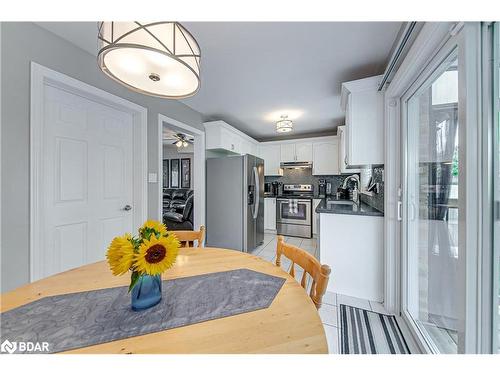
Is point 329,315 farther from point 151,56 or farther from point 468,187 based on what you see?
point 151,56

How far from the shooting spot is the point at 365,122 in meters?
1.92

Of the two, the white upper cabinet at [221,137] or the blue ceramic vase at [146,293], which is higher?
the white upper cabinet at [221,137]

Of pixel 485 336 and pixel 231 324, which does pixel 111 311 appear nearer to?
pixel 231 324

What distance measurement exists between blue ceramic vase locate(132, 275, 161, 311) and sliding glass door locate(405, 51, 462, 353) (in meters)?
1.27

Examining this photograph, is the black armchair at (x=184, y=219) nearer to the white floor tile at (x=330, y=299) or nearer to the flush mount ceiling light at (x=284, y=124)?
the flush mount ceiling light at (x=284, y=124)

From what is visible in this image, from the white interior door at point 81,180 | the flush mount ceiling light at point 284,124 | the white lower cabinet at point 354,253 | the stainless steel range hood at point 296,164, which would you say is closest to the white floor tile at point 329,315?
the white lower cabinet at point 354,253

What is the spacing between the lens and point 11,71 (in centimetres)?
130

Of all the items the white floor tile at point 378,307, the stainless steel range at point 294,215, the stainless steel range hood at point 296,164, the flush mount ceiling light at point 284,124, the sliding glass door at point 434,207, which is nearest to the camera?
the sliding glass door at point 434,207

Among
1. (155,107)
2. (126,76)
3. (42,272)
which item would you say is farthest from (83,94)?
(42,272)

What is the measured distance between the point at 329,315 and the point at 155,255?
1.72m

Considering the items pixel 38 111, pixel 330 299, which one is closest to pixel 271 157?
pixel 330 299

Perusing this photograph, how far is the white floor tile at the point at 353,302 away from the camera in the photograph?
1.84 m

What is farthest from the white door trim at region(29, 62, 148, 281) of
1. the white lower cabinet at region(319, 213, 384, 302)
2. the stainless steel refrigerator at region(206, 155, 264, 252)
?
the white lower cabinet at region(319, 213, 384, 302)

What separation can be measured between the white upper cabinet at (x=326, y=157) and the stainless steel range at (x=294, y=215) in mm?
672
